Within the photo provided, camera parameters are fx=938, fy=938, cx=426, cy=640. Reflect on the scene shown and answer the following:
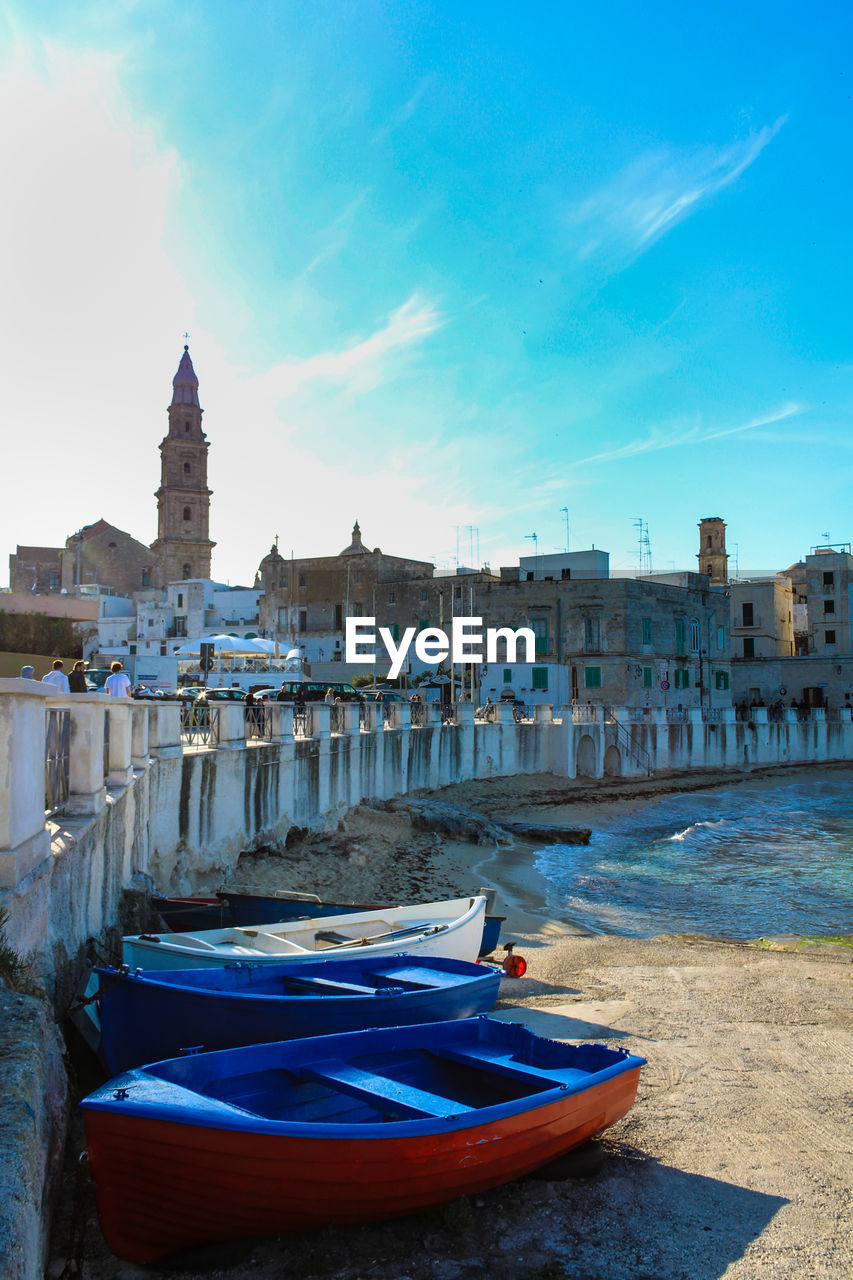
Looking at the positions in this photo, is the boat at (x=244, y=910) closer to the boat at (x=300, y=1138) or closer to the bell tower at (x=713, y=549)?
the boat at (x=300, y=1138)

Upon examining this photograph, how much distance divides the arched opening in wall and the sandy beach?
24760 millimetres

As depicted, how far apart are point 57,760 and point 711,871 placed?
55.3ft

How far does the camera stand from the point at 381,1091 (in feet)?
17.9

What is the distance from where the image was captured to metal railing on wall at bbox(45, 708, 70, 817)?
25.6ft

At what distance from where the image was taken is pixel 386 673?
53.7 meters

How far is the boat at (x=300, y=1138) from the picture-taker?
15.1ft

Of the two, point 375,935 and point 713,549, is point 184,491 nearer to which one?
point 713,549

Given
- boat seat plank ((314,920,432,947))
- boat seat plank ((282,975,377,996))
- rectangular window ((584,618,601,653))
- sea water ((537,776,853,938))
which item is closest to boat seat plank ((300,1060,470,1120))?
boat seat plank ((282,975,377,996))

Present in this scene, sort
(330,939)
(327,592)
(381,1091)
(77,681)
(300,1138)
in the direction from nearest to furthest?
1. (300,1138)
2. (381,1091)
3. (330,939)
4. (77,681)
5. (327,592)

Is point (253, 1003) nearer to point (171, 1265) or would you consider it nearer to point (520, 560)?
point (171, 1265)

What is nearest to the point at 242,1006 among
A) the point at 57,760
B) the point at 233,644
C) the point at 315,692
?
the point at 57,760

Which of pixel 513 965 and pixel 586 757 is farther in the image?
pixel 586 757

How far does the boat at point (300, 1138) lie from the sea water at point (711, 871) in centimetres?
980

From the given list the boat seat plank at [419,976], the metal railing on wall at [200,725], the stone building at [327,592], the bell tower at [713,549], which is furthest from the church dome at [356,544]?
the boat seat plank at [419,976]
